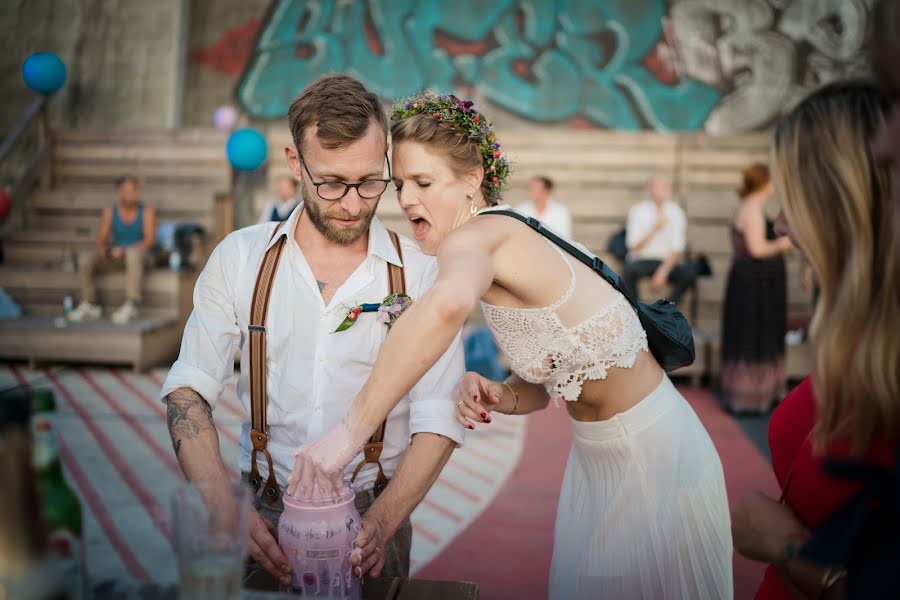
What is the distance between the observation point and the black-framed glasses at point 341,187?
1.87 metres

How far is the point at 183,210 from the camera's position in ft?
29.4

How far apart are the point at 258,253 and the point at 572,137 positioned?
27.9 feet

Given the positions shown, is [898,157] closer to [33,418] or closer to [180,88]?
[33,418]

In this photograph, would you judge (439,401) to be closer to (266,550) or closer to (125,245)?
(266,550)

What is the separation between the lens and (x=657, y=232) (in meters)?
7.34

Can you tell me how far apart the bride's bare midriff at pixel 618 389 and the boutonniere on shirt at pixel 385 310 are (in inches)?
19.2

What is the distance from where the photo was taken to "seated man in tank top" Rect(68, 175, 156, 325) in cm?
741

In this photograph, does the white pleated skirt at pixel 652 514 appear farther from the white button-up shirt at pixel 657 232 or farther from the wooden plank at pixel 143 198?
the wooden plank at pixel 143 198

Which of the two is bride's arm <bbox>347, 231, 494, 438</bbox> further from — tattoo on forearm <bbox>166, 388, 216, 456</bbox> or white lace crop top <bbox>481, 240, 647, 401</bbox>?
tattoo on forearm <bbox>166, 388, 216, 456</bbox>

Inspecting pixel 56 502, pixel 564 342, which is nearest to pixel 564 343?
pixel 564 342

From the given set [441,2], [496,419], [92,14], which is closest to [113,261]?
[496,419]

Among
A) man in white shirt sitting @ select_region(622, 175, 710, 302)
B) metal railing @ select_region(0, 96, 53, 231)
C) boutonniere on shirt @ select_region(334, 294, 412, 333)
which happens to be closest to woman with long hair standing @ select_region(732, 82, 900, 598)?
boutonniere on shirt @ select_region(334, 294, 412, 333)

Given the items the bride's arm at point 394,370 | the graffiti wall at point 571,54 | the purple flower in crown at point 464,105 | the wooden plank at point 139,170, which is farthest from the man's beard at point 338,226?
the graffiti wall at point 571,54

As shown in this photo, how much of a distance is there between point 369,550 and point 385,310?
603 mm
